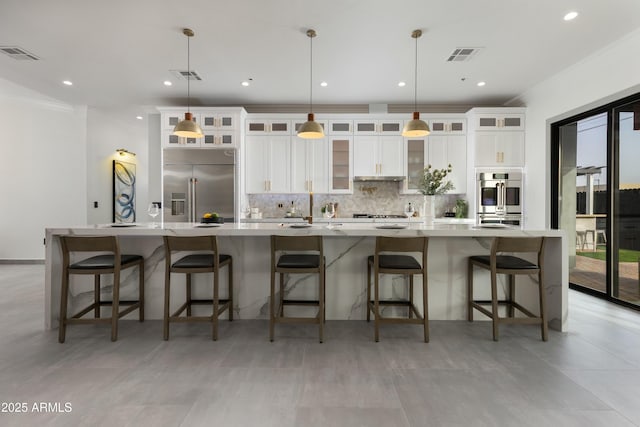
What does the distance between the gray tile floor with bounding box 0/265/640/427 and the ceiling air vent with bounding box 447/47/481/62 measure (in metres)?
2.97

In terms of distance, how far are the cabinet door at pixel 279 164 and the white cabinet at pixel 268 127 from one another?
0.34ft

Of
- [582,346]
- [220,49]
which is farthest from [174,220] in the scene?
[582,346]

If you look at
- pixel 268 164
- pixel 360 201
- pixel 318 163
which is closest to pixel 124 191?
pixel 268 164

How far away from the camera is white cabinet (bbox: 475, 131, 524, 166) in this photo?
4945mm

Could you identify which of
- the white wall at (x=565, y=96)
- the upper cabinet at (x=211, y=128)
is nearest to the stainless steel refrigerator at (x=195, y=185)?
the upper cabinet at (x=211, y=128)

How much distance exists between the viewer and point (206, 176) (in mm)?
4961

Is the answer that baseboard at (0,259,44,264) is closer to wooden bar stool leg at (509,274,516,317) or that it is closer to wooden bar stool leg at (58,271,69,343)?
wooden bar stool leg at (58,271,69,343)

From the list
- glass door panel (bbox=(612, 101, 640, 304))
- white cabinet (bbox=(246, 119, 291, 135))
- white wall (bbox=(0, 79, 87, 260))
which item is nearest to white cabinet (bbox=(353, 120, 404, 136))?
white cabinet (bbox=(246, 119, 291, 135))

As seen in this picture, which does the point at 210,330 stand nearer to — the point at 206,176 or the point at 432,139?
the point at 206,176

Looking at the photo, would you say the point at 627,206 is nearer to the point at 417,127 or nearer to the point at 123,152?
the point at 417,127

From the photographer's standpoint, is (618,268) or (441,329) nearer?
(441,329)

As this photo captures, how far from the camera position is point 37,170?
5527mm

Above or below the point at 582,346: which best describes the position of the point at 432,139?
above

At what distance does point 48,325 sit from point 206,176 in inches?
112
